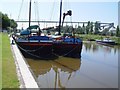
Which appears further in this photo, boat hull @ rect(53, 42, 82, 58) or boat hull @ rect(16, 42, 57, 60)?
boat hull @ rect(53, 42, 82, 58)

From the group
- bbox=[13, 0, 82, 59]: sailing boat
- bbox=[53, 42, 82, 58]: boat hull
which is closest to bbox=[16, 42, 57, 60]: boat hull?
bbox=[13, 0, 82, 59]: sailing boat

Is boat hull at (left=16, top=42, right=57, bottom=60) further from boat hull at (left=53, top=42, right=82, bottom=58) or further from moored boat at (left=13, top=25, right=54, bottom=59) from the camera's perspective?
boat hull at (left=53, top=42, right=82, bottom=58)

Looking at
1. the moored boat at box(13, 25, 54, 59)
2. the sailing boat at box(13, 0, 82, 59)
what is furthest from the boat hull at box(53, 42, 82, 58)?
the moored boat at box(13, 25, 54, 59)

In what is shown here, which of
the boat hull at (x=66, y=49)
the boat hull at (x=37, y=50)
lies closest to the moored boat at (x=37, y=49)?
the boat hull at (x=37, y=50)

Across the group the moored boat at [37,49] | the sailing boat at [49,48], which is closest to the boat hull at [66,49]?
the sailing boat at [49,48]

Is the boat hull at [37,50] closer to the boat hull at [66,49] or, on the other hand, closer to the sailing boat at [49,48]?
the sailing boat at [49,48]

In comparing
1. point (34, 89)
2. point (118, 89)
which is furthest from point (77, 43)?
point (34, 89)

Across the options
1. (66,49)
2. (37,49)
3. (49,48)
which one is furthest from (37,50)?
(66,49)

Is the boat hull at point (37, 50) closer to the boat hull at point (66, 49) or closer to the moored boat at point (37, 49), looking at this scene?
the moored boat at point (37, 49)

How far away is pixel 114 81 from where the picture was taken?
1383 cm

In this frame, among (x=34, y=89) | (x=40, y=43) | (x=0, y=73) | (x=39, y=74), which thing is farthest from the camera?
(x=40, y=43)

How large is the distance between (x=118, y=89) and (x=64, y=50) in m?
13.2

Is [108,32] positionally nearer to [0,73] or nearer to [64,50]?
[64,50]

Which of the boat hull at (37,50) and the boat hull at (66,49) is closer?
the boat hull at (37,50)
